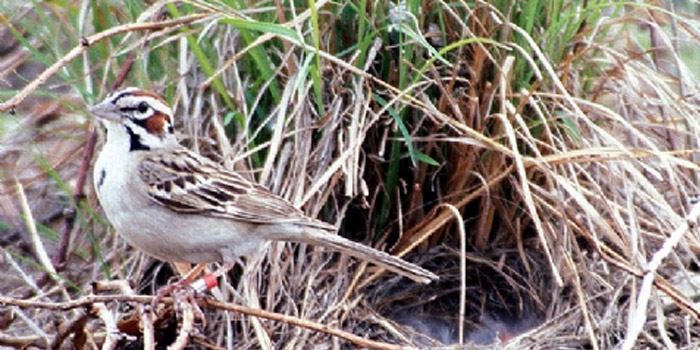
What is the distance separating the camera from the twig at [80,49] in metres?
3.30

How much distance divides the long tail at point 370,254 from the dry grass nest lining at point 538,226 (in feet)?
0.66

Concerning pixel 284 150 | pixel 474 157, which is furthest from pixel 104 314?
pixel 474 157

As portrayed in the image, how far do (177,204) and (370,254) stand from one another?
54 cm

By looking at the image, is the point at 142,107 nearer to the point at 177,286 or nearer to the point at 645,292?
the point at 177,286

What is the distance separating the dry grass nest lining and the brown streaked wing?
20 cm

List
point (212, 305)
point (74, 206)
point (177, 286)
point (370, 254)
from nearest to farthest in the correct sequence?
point (212, 305) → point (177, 286) → point (370, 254) → point (74, 206)

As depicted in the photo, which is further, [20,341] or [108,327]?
[20,341]

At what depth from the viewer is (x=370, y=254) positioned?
408cm

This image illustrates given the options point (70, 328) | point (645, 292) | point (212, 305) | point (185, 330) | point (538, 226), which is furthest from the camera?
point (538, 226)

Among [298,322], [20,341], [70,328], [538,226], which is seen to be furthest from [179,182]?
[538,226]

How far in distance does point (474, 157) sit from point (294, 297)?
682 millimetres

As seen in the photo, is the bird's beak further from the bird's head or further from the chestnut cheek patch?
the chestnut cheek patch

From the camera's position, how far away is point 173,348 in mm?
3209

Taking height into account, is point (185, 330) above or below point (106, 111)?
below
